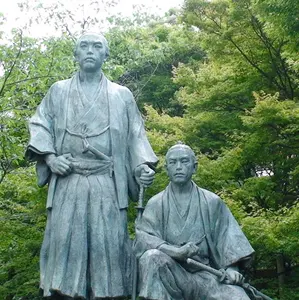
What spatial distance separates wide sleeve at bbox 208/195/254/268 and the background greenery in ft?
13.3

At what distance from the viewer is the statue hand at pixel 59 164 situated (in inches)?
228

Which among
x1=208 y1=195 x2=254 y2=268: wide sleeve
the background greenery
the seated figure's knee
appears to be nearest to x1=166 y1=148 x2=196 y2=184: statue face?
x1=208 y1=195 x2=254 y2=268: wide sleeve

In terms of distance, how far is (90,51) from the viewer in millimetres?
6086

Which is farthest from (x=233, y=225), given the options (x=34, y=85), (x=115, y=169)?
(x=34, y=85)

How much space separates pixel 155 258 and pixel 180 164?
3.01 ft

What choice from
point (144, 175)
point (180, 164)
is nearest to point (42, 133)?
point (144, 175)

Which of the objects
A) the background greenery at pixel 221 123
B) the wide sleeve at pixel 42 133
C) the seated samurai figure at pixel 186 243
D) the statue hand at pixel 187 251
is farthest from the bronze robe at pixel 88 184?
the background greenery at pixel 221 123

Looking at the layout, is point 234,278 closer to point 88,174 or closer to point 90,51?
point 88,174

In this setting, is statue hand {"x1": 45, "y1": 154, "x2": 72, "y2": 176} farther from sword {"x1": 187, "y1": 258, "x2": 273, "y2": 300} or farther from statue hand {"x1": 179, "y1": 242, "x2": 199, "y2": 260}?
sword {"x1": 187, "y1": 258, "x2": 273, "y2": 300}

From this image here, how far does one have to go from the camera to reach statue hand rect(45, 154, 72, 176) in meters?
5.79

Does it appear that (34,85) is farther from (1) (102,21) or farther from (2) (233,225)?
(2) (233,225)

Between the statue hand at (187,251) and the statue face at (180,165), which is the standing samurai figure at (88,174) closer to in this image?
the statue face at (180,165)

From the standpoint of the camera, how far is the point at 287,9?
34.3 ft

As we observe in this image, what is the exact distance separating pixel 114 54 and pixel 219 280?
25.3 ft
